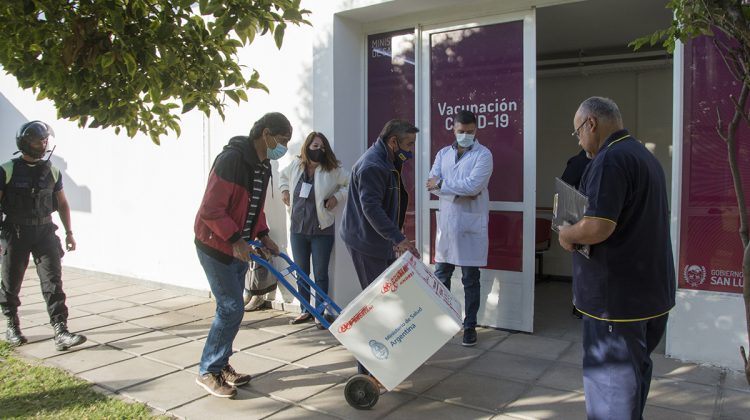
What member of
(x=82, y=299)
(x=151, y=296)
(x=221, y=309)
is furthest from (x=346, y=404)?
(x=82, y=299)

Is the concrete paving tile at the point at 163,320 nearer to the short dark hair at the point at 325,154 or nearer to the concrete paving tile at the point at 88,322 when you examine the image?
the concrete paving tile at the point at 88,322

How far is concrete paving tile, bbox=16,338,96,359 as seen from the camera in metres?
5.00

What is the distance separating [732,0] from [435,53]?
404 centimetres

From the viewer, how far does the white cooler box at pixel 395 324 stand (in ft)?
11.2

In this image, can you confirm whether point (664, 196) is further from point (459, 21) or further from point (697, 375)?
point (459, 21)

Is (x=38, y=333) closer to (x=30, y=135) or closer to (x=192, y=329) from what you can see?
(x=192, y=329)

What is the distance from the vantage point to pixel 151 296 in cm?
733

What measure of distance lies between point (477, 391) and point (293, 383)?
4.45ft

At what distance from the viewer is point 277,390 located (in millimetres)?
4160

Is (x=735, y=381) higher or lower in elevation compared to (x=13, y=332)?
lower

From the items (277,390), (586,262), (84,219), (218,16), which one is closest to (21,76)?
(218,16)

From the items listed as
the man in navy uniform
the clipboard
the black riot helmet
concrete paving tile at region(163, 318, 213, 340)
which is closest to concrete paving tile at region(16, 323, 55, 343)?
concrete paving tile at region(163, 318, 213, 340)

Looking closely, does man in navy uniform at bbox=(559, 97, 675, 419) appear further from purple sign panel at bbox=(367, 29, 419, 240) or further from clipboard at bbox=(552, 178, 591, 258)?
purple sign panel at bbox=(367, 29, 419, 240)

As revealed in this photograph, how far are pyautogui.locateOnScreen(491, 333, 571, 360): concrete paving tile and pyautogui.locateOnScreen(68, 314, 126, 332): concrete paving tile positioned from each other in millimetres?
4000
